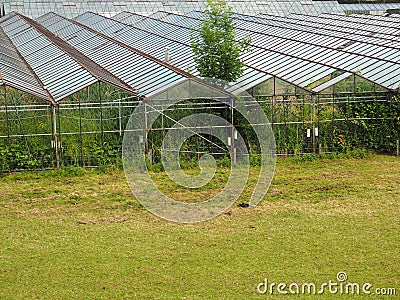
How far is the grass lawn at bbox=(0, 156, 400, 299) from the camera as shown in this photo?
1366 cm

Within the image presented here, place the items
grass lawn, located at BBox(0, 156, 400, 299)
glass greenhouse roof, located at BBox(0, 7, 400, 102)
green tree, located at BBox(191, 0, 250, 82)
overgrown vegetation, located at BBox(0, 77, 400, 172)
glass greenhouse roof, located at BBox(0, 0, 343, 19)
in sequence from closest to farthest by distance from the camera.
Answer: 1. grass lawn, located at BBox(0, 156, 400, 299)
2. overgrown vegetation, located at BBox(0, 77, 400, 172)
3. glass greenhouse roof, located at BBox(0, 7, 400, 102)
4. green tree, located at BBox(191, 0, 250, 82)
5. glass greenhouse roof, located at BBox(0, 0, 343, 19)

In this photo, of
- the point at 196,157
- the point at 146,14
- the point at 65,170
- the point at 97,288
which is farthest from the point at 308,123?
the point at 146,14

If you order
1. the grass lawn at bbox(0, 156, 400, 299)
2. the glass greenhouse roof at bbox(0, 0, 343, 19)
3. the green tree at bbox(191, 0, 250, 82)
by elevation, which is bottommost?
the grass lawn at bbox(0, 156, 400, 299)

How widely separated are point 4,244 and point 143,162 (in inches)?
332

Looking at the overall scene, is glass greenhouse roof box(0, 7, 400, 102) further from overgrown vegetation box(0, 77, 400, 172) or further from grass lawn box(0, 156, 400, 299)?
grass lawn box(0, 156, 400, 299)

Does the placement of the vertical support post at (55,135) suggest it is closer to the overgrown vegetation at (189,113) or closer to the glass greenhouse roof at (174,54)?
the overgrown vegetation at (189,113)

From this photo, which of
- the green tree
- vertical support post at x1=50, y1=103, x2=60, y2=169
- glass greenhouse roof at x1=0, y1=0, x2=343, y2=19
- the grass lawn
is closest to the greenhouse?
vertical support post at x1=50, y1=103, x2=60, y2=169

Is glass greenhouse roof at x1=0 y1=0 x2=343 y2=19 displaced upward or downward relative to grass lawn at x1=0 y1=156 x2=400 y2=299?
upward

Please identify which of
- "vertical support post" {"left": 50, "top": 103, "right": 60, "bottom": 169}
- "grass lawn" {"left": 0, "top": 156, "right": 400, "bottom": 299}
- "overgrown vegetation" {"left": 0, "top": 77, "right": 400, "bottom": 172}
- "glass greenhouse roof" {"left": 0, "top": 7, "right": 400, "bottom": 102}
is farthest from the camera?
"glass greenhouse roof" {"left": 0, "top": 7, "right": 400, "bottom": 102}

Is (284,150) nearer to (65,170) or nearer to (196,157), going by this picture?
(196,157)

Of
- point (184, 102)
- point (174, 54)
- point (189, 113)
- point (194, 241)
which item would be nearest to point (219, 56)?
point (184, 102)

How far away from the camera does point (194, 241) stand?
16328 mm

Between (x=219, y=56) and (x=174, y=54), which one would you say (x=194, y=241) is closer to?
(x=219, y=56)

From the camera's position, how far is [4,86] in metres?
23.6
